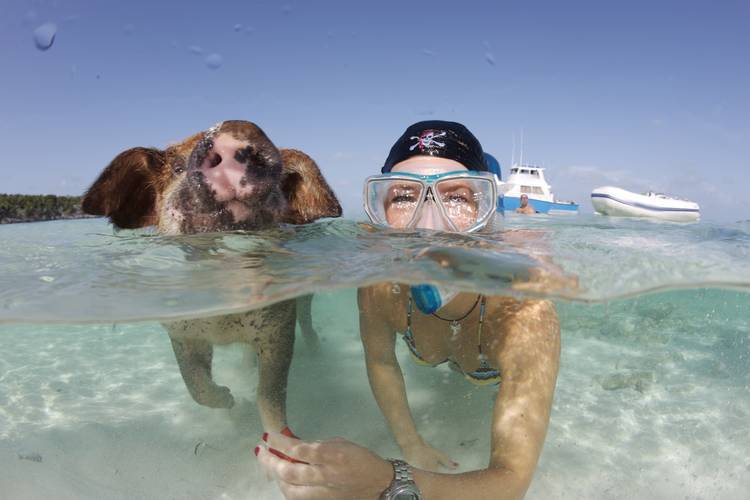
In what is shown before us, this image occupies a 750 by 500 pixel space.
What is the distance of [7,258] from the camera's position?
5109 mm

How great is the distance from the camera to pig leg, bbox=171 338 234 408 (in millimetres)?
3877

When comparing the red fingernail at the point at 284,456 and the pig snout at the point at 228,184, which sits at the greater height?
the pig snout at the point at 228,184

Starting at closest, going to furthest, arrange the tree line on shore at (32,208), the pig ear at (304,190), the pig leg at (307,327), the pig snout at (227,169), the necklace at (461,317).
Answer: the pig snout at (227,169)
the necklace at (461,317)
the pig ear at (304,190)
the pig leg at (307,327)
the tree line on shore at (32,208)

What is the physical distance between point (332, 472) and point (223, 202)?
1.96 metres

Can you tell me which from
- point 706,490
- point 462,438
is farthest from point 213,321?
point 706,490

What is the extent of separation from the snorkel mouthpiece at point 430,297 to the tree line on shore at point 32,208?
37.1ft

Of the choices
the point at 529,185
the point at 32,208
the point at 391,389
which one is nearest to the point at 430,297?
the point at 391,389

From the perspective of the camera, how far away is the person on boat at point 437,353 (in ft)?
7.88

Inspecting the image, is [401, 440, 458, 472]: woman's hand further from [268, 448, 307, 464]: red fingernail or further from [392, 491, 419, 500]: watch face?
[268, 448, 307, 464]: red fingernail

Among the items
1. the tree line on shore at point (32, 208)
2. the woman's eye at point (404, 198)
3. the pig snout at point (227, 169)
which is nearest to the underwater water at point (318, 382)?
the woman's eye at point (404, 198)

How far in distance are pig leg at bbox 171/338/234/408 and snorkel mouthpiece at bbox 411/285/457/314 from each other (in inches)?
71.8

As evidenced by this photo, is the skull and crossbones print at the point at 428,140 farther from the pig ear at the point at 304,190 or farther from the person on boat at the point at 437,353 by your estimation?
the pig ear at the point at 304,190

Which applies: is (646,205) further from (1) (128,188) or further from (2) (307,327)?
(1) (128,188)

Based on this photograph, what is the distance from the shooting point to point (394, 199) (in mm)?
4109
